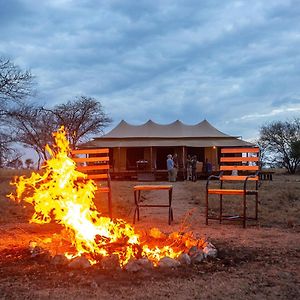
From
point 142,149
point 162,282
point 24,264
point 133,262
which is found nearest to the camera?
point 162,282

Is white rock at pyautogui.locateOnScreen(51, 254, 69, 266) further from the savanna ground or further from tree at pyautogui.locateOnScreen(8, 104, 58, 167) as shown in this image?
tree at pyautogui.locateOnScreen(8, 104, 58, 167)

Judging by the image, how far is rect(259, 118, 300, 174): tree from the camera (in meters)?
37.1

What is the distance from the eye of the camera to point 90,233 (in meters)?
5.21

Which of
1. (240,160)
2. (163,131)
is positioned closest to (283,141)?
(163,131)

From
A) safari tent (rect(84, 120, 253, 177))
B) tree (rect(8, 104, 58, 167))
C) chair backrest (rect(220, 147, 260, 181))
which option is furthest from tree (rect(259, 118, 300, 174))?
chair backrest (rect(220, 147, 260, 181))

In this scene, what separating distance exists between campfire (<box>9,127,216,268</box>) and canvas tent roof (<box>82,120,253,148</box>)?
23.5 m

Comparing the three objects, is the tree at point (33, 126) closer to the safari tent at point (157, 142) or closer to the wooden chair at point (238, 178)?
the safari tent at point (157, 142)

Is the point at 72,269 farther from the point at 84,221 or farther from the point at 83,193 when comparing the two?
the point at 83,193

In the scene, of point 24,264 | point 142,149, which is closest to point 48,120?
point 142,149

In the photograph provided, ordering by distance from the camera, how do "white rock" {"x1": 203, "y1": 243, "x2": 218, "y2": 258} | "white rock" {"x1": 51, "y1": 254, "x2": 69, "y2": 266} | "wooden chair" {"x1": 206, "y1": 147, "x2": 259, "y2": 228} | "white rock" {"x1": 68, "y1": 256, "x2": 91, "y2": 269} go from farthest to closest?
"wooden chair" {"x1": 206, "y1": 147, "x2": 259, "y2": 228}, "white rock" {"x1": 203, "y1": 243, "x2": 218, "y2": 258}, "white rock" {"x1": 51, "y1": 254, "x2": 69, "y2": 266}, "white rock" {"x1": 68, "y1": 256, "x2": 91, "y2": 269}

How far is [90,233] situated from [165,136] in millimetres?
26463

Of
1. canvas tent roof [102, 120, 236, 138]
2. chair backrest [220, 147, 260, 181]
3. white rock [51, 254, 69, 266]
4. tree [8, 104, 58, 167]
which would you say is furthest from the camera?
canvas tent roof [102, 120, 236, 138]

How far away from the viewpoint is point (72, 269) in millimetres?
4500

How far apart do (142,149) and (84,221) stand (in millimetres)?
26578
